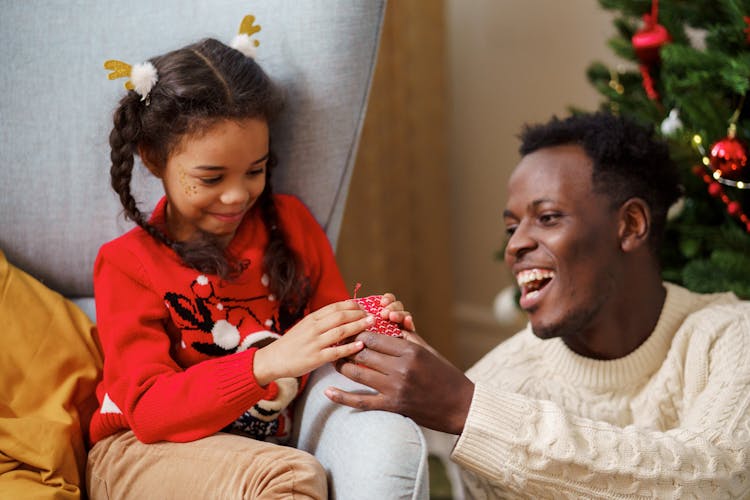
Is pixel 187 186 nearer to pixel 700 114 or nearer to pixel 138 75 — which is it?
pixel 138 75

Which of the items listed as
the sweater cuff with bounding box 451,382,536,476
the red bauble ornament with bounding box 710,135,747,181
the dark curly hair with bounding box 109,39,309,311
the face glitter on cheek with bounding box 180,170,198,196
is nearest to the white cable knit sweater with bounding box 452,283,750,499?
the sweater cuff with bounding box 451,382,536,476

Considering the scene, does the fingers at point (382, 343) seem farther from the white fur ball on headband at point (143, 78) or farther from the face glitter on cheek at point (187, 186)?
the white fur ball on headband at point (143, 78)

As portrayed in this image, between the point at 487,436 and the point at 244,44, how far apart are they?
66 cm


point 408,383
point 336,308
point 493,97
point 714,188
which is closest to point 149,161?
point 336,308

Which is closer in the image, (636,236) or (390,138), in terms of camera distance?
(636,236)

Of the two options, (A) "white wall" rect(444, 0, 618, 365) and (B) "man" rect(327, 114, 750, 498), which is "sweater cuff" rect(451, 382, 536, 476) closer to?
(B) "man" rect(327, 114, 750, 498)

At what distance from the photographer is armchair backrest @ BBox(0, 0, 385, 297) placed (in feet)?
4.21

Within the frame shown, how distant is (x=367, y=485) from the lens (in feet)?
3.20

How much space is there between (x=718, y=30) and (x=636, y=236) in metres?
0.42

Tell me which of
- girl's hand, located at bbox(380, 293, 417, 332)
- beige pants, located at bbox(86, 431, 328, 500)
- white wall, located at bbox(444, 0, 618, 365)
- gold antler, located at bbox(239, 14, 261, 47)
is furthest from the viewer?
white wall, located at bbox(444, 0, 618, 365)

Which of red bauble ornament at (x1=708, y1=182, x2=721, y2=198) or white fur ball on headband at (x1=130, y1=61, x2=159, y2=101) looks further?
red bauble ornament at (x1=708, y1=182, x2=721, y2=198)

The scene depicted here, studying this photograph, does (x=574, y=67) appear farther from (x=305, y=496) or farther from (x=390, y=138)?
(x=305, y=496)

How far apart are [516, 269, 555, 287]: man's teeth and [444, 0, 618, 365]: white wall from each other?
97 centimetres

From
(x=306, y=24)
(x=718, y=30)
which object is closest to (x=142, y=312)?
(x=306, y=24)
